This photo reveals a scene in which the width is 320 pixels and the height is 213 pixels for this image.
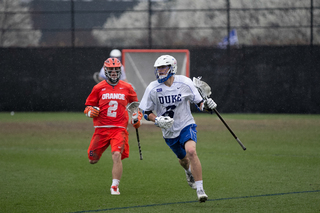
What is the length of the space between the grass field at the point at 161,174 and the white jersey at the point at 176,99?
98 centimetres

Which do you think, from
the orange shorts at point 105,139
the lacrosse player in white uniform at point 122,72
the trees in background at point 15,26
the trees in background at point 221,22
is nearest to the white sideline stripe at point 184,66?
the lacrosse player in white uniform at point 122,72

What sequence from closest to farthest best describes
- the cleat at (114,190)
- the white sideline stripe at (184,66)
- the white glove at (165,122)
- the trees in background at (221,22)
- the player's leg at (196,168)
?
the player's leg at (196,168) → the white glove at (165,122) → the cleat at (114,190) → the white sideline stripe at (184,66) → the trees in background at (221,22)

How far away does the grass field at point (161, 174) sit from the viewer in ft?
20.5

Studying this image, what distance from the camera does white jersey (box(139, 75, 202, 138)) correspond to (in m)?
6.79

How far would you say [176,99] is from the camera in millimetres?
6793

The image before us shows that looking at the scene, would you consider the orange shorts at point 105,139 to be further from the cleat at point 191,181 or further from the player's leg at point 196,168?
the player's leg at point 196,168

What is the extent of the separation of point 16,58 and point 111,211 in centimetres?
1734

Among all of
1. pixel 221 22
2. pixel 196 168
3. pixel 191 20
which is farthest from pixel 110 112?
pixel 191 20

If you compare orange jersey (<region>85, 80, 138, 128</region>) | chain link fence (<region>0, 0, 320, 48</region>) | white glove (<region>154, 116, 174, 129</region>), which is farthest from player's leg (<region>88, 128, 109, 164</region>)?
chain link fence (<region>0, 0, 320, 48</region>)

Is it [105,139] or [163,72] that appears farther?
[105,139]

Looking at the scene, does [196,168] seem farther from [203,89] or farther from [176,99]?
[203,89]

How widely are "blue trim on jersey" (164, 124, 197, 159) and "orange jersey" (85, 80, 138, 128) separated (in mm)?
1001

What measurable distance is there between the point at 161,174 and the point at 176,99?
2073mm

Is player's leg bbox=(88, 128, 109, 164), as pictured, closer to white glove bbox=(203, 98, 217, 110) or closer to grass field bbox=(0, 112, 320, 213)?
grass field bbox=(0, 112, 320, 213)
